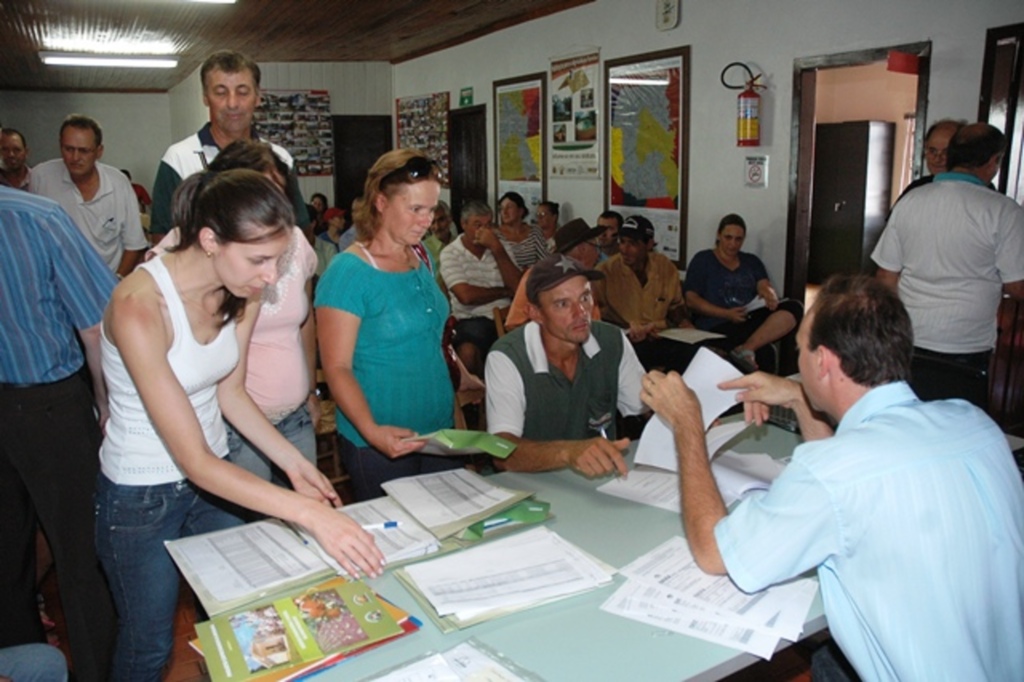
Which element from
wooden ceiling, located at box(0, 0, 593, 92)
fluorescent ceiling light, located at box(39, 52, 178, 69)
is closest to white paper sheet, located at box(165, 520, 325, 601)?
wooden ceiling, located at box(0, 0, 593, 92)

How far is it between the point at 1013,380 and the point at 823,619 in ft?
11.0

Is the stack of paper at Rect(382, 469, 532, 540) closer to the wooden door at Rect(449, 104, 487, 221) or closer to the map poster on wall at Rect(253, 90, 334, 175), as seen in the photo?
the wooden door at Rect(449, 104, 487, 221)

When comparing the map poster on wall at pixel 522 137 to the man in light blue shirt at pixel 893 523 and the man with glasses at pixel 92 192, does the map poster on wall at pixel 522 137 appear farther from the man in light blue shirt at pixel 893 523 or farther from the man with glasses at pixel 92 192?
the man in light blue shirt at pixel 893 523

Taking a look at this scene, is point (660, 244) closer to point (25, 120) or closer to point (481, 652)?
point (481, 652)

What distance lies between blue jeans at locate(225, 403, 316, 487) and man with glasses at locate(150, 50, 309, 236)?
71 cm

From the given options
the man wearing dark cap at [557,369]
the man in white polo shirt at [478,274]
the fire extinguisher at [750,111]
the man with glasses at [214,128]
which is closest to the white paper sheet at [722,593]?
the man wearing dark cap at [557,369]

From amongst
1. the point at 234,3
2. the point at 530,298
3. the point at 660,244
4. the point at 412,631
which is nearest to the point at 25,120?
the point at 234,3

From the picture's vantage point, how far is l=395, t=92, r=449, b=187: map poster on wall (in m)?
9.22

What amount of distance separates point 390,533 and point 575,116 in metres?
5.61

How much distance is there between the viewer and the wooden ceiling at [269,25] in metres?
6.90

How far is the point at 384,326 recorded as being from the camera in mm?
2207

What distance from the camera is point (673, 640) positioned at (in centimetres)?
139

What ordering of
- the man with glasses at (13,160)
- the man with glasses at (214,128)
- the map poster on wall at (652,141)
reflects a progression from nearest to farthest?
the man with glasses at (214,128) < the man with glasses at (13,160) < the map poster on wall at (652,141)

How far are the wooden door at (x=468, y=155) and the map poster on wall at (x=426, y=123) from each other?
17cm
